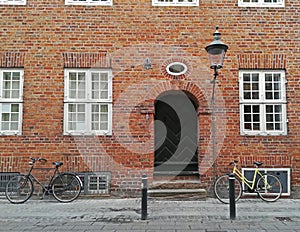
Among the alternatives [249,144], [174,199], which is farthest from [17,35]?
[249,144]

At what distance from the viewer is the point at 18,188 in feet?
29.0

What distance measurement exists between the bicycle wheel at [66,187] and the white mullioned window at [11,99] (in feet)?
5.76

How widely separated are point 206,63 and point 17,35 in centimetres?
508

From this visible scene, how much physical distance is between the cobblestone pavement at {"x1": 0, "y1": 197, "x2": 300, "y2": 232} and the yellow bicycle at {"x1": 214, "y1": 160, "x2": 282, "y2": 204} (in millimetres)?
222

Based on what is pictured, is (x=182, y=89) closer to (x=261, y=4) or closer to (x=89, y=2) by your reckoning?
(x=261, y=4)

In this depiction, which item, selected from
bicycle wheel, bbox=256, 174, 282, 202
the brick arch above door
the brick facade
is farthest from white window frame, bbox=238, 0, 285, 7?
bicycle wheel, bbox=256, 174, 282, 202

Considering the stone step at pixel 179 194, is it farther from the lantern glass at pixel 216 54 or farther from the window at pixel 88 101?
the lantern glass at pixel 216 54

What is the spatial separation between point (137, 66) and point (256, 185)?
4313mm

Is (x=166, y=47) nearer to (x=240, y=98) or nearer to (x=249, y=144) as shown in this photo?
(x=240, y=98)

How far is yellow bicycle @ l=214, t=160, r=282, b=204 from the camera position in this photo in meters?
8.85

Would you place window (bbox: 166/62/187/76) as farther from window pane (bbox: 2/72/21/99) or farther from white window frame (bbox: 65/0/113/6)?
window pane (bbox: 2/72/21/99)

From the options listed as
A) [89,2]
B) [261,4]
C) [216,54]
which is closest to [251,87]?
[216,54]

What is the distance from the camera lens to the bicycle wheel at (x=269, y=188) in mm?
8922

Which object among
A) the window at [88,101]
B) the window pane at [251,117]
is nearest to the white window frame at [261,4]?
the window pane at [251,117]
